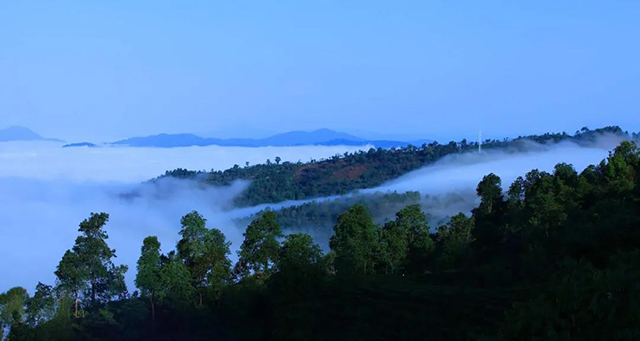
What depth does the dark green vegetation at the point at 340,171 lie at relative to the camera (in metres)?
115

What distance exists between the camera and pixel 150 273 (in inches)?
1194

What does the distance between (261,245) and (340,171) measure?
88637mm

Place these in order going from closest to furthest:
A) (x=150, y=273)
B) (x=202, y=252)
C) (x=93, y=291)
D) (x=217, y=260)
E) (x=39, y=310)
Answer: (x=39, y=310) < (x=150, y=273) < (x=93, y=291) < (x=217, y=260) < (x=202, y=252)

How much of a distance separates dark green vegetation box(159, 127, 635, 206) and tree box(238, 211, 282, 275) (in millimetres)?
77711

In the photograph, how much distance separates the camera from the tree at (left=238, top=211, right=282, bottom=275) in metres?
32.3

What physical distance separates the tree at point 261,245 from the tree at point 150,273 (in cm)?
352

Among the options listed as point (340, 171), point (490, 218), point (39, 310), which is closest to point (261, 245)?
point (39, 310)

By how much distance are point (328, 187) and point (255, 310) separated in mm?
86698

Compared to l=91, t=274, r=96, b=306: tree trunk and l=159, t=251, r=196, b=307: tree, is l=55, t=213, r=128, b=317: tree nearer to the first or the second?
l=91, t=274, r=96, b=306: tree trunk

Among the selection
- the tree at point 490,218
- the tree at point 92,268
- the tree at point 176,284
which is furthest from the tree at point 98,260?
the tree at point 490,218

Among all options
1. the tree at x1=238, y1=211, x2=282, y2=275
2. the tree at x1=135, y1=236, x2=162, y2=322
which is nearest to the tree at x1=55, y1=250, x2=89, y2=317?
the tree at x1=135, y1=236, x2=162, y2=322

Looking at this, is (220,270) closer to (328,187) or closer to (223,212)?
(223,212)

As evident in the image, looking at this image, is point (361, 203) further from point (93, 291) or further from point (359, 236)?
point (93, 291)

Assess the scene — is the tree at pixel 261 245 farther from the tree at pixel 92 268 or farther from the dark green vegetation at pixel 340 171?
the dark green vegetation at pixel 340 171
